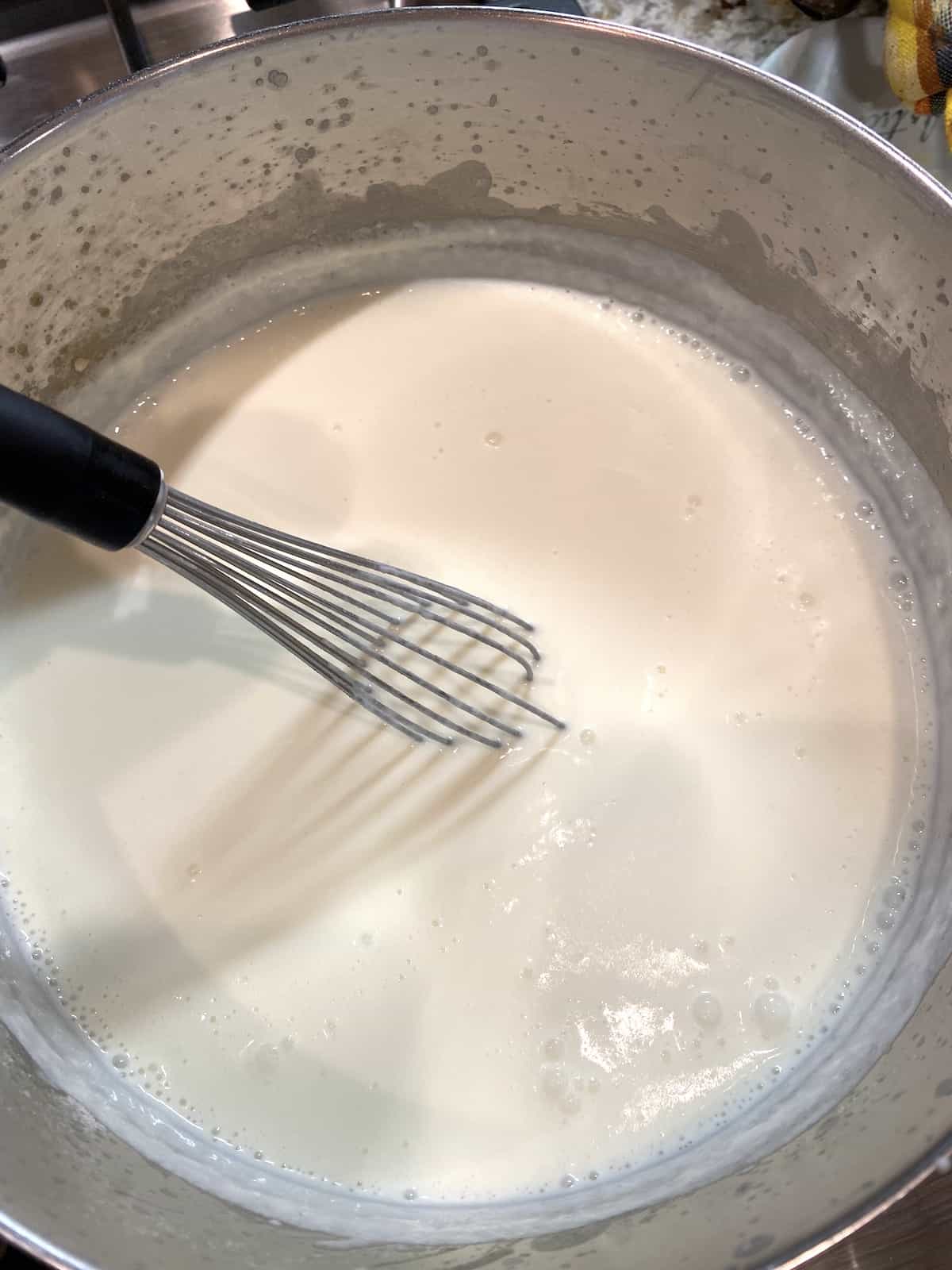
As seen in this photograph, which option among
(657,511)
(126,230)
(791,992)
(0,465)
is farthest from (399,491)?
(791,992)

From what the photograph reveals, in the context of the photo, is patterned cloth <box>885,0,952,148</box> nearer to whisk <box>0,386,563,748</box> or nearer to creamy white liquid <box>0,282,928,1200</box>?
creamy white liquid <box>0,282,928,1200</box>

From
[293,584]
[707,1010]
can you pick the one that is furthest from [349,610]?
[707,1010]

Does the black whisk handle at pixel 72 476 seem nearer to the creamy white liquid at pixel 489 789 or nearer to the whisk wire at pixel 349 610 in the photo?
the whisk wire at pixel 349 610

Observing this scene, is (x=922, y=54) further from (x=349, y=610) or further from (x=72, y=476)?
(x=72, y=476)

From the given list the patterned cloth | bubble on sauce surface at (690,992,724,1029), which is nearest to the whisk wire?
bubble on sauce surface at (690,992,724,1029)

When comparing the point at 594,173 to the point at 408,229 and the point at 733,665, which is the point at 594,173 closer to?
the point at 408,229
